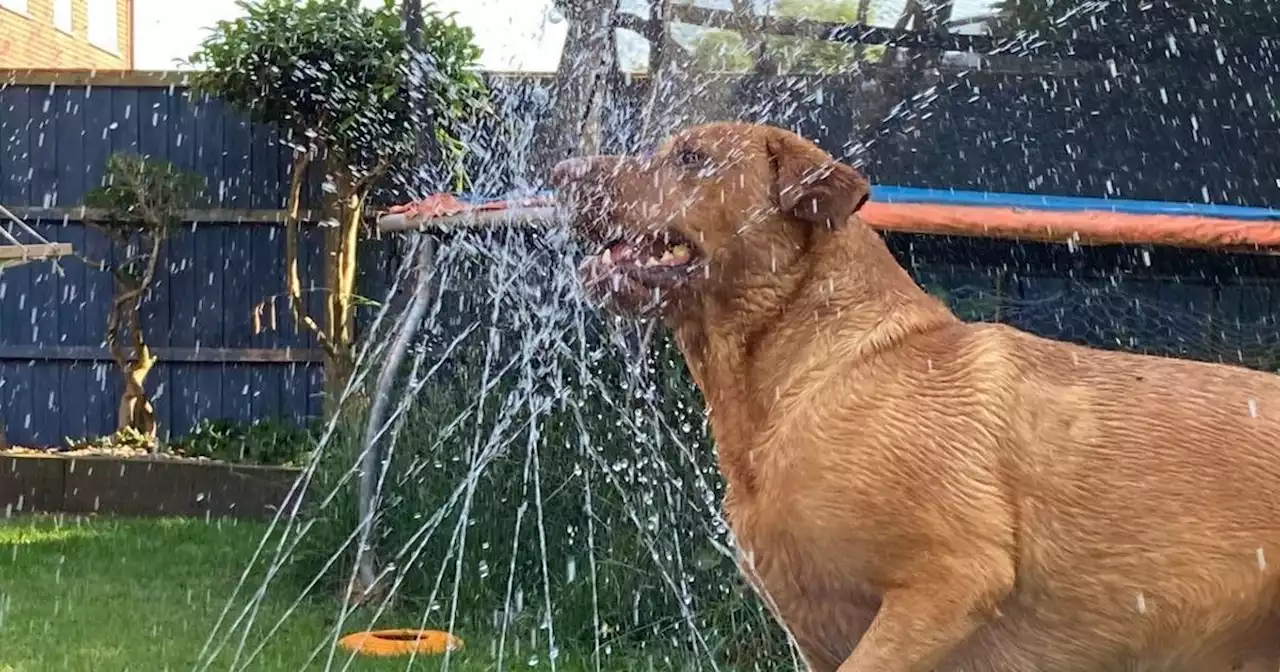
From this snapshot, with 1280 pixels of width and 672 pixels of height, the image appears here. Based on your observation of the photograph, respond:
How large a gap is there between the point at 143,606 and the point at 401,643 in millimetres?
1305

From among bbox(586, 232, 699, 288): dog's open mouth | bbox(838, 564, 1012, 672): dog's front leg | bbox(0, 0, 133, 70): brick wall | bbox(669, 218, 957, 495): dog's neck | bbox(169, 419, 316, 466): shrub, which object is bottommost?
bbox(169, 419, 316, 466): shrub

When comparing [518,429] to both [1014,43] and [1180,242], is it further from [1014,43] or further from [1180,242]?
[1014,43]

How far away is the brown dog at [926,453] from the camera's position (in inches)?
75.6

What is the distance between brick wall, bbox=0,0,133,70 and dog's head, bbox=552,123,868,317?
11.5 m

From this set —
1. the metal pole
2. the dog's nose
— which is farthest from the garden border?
the dog's nose

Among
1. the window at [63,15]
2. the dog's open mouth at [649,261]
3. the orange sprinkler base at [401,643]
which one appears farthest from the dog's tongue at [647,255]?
the window at [63,15]

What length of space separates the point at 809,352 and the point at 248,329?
737cm

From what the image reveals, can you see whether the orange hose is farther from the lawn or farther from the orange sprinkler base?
the orange sprinkler base

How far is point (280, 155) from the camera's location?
8750mm

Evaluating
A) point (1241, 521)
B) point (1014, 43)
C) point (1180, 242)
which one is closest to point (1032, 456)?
point (1241, 521)

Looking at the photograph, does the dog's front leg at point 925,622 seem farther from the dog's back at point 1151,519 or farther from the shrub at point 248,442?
the shrub at point 248,442

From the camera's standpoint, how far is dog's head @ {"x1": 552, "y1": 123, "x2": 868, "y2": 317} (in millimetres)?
2141

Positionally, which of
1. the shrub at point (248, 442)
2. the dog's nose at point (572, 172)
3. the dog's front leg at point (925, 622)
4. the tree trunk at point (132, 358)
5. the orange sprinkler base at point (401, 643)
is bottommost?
the shrub at point (248, 442)

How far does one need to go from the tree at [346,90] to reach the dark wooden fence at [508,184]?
28 cm
